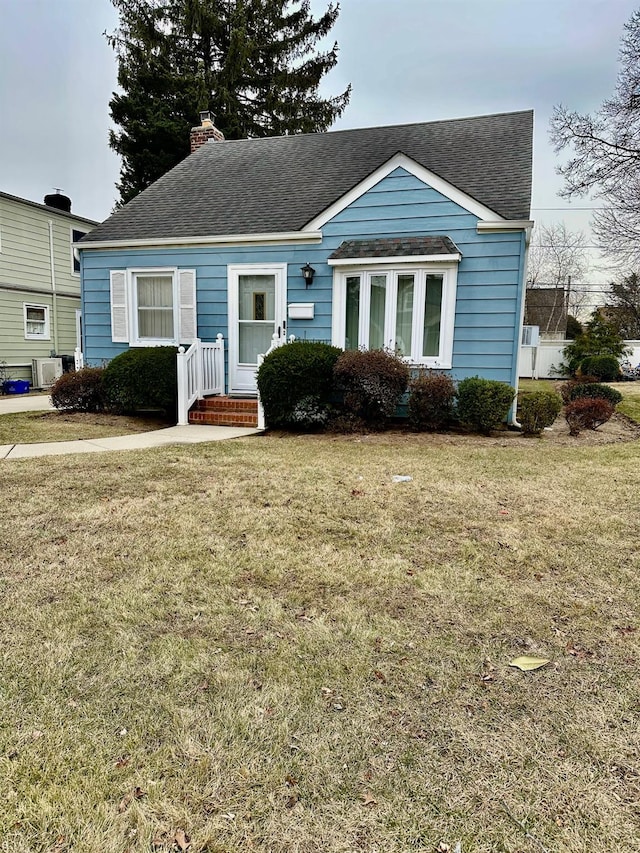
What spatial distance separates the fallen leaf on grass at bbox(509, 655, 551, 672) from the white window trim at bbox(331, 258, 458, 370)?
6.73 metres

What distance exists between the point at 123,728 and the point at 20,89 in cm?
1901

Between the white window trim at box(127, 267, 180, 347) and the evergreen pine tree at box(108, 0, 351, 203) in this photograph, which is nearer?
the white window trim at box(127, 267, 180, 347)

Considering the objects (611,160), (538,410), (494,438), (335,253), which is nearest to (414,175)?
(335,253)

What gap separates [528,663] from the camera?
241 cm

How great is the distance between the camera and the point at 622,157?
17.0 m

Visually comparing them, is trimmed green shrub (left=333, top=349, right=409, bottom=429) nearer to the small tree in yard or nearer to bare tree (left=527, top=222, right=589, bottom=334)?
the small tree in yard

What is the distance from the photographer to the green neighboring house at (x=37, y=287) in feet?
51.2

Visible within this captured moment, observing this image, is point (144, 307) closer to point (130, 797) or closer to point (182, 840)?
point (130, 797)

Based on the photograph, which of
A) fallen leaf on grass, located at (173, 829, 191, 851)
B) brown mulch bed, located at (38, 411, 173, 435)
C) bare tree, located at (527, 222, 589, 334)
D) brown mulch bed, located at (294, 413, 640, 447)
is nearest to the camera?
fallen leaf on grass, located at (173, 829, 191, 851)

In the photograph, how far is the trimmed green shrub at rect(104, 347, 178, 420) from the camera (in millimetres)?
8953

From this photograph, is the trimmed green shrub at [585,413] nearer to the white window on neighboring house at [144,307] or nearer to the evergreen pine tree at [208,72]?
the white window on neighboring house at [144,307]

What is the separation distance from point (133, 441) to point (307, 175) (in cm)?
705

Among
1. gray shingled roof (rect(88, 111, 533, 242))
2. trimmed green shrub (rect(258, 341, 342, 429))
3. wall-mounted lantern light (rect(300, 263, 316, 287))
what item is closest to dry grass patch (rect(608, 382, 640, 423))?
gray shingled roof (rect(88, 111, 533, 242))

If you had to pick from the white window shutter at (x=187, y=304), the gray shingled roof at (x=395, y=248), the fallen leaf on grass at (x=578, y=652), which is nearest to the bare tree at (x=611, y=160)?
the gray shingled roof at (x=395, y=248)
